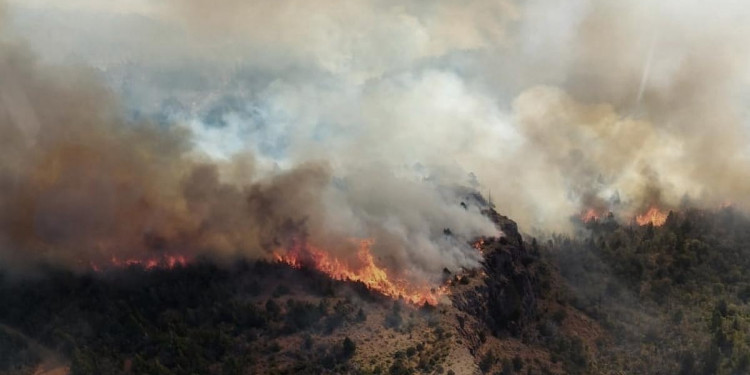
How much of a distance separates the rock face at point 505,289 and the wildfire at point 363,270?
7525 millimetres

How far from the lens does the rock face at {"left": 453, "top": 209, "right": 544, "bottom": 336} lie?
146 meters

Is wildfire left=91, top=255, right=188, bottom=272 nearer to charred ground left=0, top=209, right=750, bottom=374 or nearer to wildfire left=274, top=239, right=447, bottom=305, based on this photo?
charred ground left=0, top=209, right=750, bottom=374

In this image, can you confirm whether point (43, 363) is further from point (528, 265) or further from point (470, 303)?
point (528, 265)

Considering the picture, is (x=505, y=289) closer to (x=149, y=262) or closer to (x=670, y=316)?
(x=670, y=316)

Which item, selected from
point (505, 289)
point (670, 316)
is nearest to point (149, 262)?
Result: point (505, 289)

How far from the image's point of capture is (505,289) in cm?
15488

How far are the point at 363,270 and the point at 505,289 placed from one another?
29.1m

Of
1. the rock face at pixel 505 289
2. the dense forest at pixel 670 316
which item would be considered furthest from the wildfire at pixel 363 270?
the dense forest at pixel 670 316

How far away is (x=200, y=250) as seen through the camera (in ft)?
492

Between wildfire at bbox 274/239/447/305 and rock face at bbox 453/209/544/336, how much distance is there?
7.52 metres

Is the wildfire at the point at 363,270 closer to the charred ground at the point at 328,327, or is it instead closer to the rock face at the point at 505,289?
→ the charred ground at the point at 328,327

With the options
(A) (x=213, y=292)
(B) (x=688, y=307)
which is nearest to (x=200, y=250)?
(A) (x=213, y=292)

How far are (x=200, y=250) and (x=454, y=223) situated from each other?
183 feet

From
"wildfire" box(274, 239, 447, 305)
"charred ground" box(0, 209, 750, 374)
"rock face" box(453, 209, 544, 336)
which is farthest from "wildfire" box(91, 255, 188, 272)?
"rock face" box(453, 209, 544, 336)
